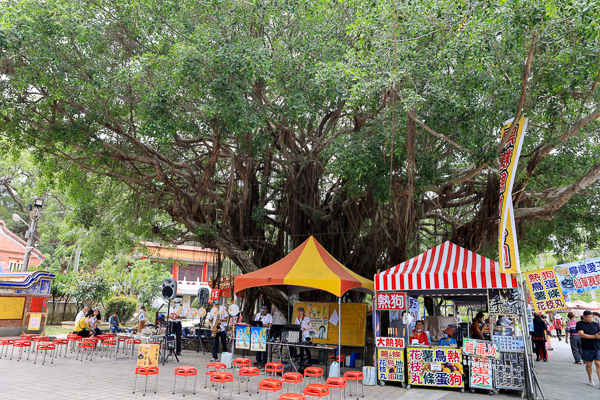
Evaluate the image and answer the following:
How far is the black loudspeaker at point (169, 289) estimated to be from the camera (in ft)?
30.5

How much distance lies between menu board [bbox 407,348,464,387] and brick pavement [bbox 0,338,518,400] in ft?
0.45

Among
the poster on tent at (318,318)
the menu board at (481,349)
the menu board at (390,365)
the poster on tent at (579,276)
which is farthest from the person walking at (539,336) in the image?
the menu board at (390,365)

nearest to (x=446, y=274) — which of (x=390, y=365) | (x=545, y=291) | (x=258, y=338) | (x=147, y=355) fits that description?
(x=545, y=291)

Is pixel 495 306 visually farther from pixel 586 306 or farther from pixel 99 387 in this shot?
pixel 586 306

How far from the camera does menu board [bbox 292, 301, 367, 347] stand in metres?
9.18

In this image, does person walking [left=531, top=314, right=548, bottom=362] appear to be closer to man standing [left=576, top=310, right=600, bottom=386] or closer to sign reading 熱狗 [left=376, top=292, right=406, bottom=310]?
man standing [left=576, top=310, right=600, bottom=386]

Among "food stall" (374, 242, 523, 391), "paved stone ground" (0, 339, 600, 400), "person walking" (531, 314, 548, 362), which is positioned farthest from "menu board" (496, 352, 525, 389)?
"person walking" (531, 314, 548, 362)

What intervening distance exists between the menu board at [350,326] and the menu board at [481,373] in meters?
2.95

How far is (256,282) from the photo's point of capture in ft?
25.4

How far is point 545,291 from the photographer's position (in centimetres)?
639

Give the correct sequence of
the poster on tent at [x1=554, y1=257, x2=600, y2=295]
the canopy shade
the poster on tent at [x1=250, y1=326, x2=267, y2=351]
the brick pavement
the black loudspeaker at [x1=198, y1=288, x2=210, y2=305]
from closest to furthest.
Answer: the brick pavement, the poster on tent at [x1=554, y1=257, x2=600, y2=295], the canopy shade, the poster on tent at [x1=250, y1=326, x2=267, y2=351], the black loudspeaker at [x1=198, y1=288, x2=210, y2=305]

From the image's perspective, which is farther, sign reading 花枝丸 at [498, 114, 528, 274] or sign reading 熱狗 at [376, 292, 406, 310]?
sign reading 熱狗 at [376, 292, 406, 310]

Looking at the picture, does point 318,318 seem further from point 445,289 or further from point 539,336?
point 539,336

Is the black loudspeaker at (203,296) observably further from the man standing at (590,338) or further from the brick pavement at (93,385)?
the man standing at (590,338)
